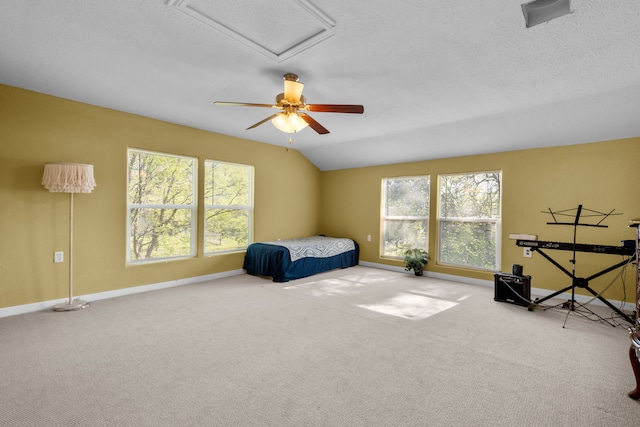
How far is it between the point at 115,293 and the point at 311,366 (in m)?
3.13

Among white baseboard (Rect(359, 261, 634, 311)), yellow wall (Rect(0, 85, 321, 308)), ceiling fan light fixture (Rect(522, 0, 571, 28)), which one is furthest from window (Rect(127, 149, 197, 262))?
ceiling fan light fixture (Rect(522, 0, 571, 28))

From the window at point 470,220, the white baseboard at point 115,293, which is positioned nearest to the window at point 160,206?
the white baseboard at point 115,293

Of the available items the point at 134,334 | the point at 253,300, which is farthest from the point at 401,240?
the point at 134,334

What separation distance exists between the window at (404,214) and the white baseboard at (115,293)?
9.78 feet

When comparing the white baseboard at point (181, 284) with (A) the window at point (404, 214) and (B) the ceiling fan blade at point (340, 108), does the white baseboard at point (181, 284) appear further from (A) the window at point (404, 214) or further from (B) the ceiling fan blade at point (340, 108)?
(B) the ceiling fan blade at point (340, 108)

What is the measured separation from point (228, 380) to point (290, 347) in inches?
24.5

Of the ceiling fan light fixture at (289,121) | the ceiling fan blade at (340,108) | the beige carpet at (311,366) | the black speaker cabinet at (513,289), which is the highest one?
the ceiling fan blade at (340,108)

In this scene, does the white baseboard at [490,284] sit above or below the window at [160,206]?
below

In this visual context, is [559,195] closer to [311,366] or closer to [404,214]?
[404,214]

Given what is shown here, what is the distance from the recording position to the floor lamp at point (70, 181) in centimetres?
317

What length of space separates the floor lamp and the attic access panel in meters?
2.40

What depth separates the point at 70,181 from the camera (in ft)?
10.6

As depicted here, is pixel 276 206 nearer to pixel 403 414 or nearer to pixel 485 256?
pixel 485 256

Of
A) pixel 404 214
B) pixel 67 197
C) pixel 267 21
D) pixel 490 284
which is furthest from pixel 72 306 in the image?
pixel 490 284
